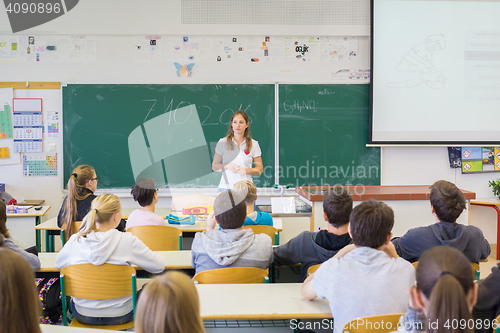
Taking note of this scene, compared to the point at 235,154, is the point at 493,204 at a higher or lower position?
lower

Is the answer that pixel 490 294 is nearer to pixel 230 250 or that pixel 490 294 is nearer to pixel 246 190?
pixel 230 250

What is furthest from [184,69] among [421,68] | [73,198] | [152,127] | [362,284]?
[362,284]

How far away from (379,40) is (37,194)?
15.2 feet

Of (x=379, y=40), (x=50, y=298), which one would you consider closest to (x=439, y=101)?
(x=379, y=40)

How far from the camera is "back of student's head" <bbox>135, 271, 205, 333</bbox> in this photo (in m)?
0.88

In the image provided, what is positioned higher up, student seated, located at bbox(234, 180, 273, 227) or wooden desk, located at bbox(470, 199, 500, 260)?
student seated, located at bbox(234, 180, 273, 227)

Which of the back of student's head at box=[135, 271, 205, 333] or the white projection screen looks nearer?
the back of student's head at box=[135, 271, 205, 333]

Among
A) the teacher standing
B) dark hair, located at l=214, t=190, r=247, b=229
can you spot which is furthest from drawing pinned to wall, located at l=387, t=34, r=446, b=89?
dark hair, located at l=214, t=190, r=247, b=229

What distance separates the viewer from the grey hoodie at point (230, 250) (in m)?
1.96

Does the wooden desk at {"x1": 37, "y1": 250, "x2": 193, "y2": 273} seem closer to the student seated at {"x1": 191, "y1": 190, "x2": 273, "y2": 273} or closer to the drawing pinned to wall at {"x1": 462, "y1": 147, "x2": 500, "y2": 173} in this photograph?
the student seated at {"x1": 191, "y1": 190, "x2": 273, "y2": 273}

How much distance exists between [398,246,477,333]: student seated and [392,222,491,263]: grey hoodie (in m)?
1.11

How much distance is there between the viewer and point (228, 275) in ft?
6.09

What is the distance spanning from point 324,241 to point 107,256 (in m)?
1.10

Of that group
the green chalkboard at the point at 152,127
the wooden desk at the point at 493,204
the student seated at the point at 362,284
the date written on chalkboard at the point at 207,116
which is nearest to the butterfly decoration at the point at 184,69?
the green chalkboard at the point at 152,127
